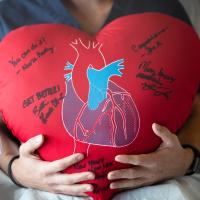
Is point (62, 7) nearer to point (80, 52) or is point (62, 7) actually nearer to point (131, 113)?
point (80, 52)

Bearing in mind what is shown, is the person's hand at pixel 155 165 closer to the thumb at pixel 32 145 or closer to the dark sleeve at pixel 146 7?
the thumb at pixel 32 145

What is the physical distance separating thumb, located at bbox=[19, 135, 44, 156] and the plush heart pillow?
14 millimetres

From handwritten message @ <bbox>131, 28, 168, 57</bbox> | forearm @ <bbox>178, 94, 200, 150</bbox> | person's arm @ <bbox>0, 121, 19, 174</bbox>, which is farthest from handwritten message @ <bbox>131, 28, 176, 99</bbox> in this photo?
person's arm @ <bbox>0, 121, 19, 174</bbox>

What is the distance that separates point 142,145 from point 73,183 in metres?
0.15

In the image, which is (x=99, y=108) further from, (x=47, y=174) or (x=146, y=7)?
(x=146, y=7)

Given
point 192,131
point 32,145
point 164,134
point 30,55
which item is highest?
point 30,55

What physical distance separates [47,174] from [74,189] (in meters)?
0.06

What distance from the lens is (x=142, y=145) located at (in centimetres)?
74

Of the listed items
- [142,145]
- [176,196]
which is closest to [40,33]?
[142,145]

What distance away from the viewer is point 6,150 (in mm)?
873

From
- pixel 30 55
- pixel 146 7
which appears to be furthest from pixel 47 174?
pixel 146 7

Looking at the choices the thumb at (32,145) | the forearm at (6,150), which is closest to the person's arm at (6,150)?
the forearm at (6,150)

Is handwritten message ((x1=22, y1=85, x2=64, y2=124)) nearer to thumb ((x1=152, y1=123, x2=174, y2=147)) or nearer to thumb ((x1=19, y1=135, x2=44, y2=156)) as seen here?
thumb ((x1=19, y1=135, x2=44, y2=156))

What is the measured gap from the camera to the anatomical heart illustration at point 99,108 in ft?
2.36
